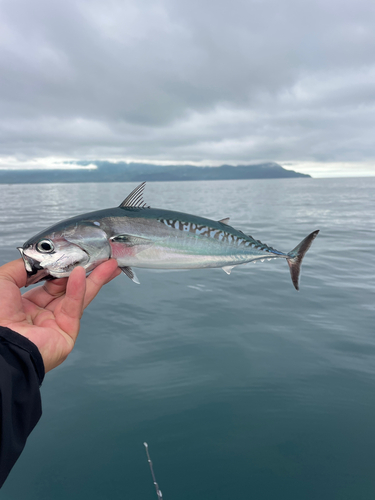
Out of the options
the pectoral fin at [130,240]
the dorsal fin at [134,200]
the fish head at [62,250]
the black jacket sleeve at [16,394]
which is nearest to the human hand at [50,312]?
the fish head at [62,250]

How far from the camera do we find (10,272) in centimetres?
308

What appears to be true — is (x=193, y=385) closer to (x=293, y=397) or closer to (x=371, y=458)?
(x=293, y=397)

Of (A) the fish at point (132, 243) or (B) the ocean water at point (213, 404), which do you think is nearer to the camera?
(A) the fish at point (132, 243)

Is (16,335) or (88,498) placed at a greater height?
(16,335)

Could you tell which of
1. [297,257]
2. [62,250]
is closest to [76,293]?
[62,250]

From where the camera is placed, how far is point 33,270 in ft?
10.2

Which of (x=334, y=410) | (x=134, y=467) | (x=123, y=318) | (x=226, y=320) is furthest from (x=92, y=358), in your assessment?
(x=334, y=410)

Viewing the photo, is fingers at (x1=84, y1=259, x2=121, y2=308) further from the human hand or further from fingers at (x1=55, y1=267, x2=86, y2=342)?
fingers at (x1=55, y1=267, x2=86, y2=342)

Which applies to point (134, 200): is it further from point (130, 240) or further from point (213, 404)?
point (213, 404)

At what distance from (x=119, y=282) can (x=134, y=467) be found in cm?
829

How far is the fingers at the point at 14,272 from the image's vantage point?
3.05 meters

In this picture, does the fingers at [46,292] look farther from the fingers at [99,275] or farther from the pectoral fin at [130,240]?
the pectoral fin at [130,240]

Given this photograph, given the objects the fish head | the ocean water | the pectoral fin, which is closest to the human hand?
the fish head

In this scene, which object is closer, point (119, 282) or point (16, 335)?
point (16, 335)
